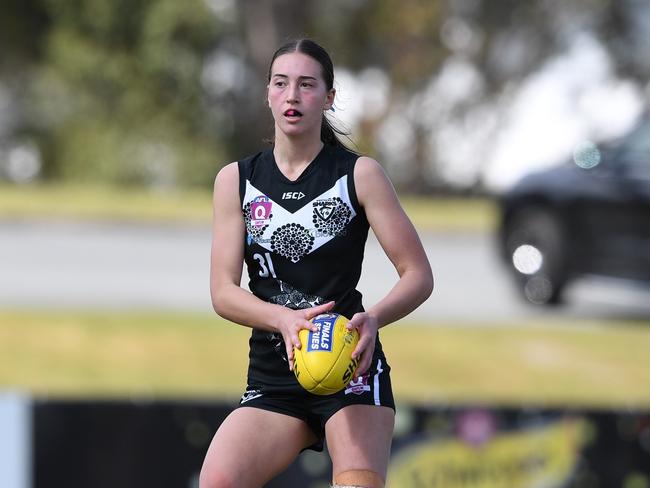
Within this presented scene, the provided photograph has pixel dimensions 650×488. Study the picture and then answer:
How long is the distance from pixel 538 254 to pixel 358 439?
Answer: 419 inches

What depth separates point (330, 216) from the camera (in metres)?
4.60

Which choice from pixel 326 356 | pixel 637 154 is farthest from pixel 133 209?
pixel 326 356

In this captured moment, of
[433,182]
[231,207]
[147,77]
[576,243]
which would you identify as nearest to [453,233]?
[576,243]

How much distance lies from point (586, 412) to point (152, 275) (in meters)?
8.80

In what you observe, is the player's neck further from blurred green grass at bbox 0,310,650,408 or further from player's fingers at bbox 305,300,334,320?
blurred green grass at bbox 0,310,650,408

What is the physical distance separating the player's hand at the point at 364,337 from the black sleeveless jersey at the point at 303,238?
31 centimetres

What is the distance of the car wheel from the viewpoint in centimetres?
1462

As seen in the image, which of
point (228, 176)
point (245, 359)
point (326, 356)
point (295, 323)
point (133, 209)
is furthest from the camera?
point (133, 209)

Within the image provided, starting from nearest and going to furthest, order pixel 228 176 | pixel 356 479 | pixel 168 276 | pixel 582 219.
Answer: pixel 356 479 < pixel 228 176 < pixel 582 219 < pixel 168 276

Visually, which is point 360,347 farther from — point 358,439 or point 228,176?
point 228,176

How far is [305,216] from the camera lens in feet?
15.1

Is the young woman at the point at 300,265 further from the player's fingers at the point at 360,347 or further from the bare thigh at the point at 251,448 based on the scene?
the player's fingers at the point at 360,347

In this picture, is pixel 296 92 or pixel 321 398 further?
pixel 321 398

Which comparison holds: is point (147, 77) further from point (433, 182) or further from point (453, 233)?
point (453, 233)
